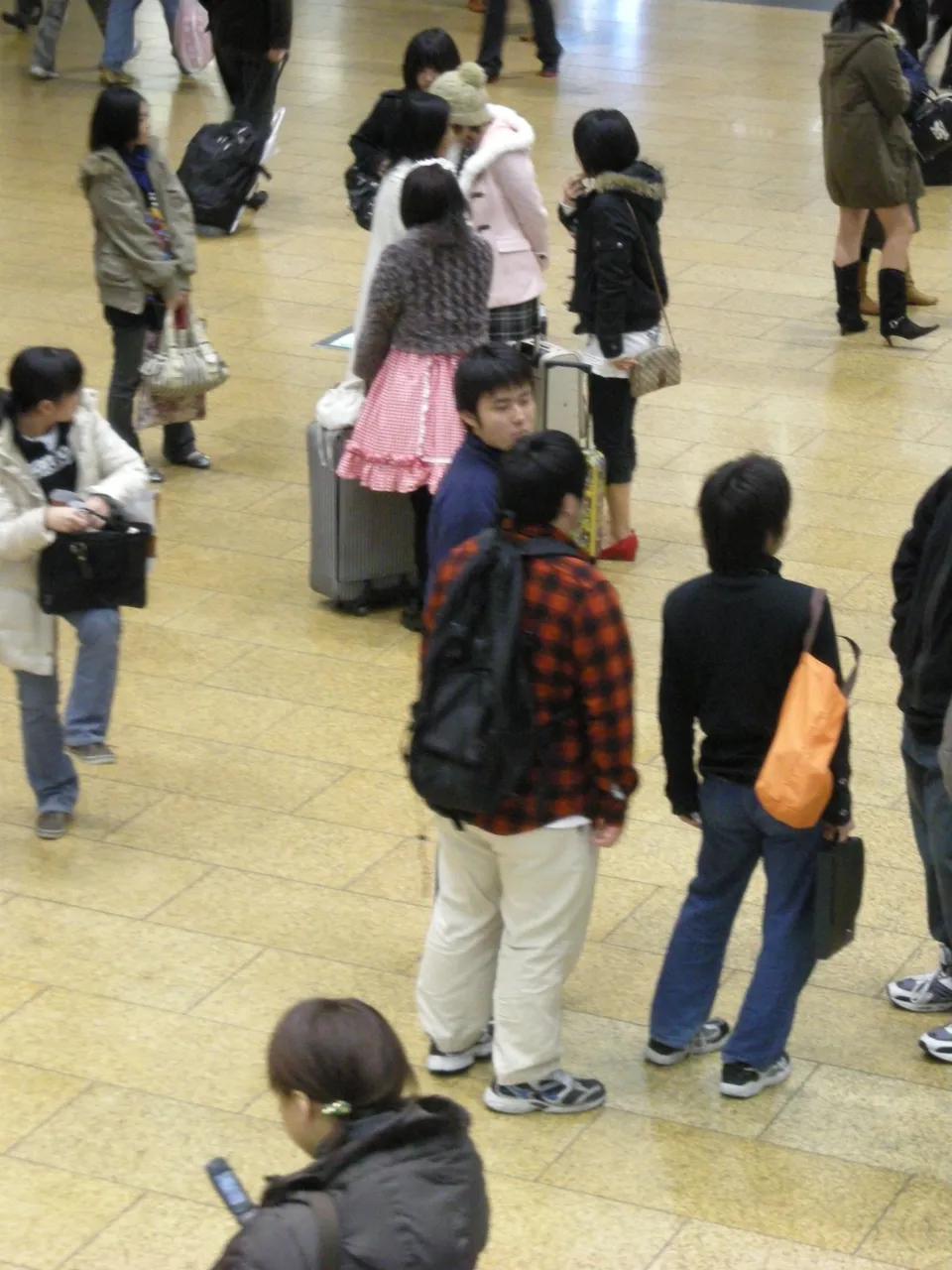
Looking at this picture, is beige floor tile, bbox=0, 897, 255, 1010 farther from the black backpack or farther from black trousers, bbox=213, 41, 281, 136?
black trousers, bbox=213, 41, 281, 136

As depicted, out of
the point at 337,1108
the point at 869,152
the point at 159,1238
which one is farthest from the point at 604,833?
the point at 869,152

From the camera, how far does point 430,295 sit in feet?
21.3

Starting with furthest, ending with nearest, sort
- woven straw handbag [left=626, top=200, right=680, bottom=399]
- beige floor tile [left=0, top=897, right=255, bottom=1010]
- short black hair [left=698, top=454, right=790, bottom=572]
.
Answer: woven straw handbag [left=626, top=200, right=680, bottom=399] → beige floor tile [left=0, top=897, right=255, bottom=1010] → short black hair [left=698, top=454, right=790, bottom=572]

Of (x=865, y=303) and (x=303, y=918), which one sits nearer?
(x=303, y=918)

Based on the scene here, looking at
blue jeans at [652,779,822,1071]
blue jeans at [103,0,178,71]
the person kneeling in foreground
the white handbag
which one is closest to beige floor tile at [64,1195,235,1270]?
blue jeans at [652,779,822,1071]

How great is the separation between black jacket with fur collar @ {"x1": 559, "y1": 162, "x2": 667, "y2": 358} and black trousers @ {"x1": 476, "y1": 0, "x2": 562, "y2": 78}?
28.2 feet

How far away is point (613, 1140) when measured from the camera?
14.6 ft

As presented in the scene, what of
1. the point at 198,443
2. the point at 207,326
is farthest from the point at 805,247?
the point at 198,443

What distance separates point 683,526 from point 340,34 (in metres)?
10.9

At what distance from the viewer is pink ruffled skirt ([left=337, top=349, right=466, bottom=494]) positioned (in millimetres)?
6641

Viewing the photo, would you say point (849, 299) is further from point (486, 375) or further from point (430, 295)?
point (486, 375)

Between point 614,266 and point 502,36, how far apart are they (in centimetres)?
911

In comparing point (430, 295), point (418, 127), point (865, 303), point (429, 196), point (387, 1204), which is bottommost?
point (865, 303)

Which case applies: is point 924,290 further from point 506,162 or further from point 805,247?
point 506,162
